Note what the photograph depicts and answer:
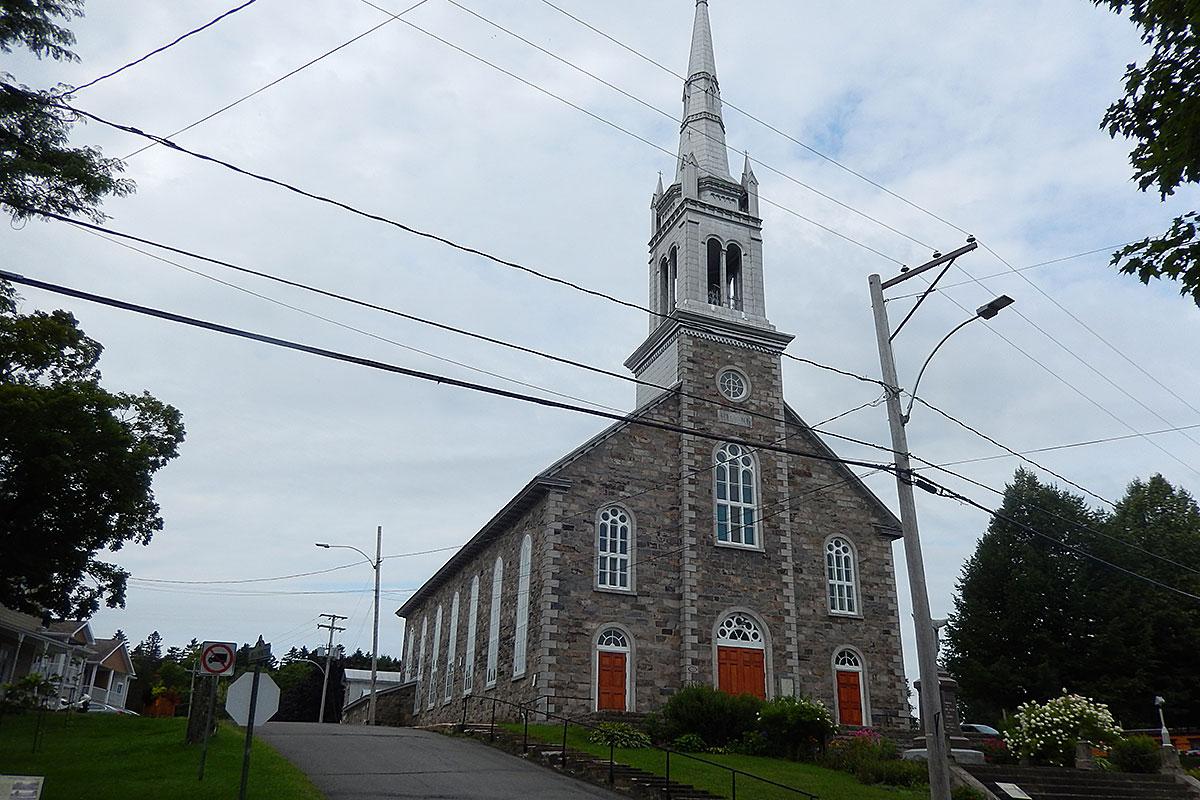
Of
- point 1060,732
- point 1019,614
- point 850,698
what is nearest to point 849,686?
point 850,698

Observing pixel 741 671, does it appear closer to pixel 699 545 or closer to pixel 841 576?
pixel 699 545

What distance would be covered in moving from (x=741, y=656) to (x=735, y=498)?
5.15m

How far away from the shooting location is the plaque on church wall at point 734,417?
32500 mm

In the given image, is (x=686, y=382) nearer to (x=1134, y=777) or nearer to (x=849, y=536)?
(x=849, y=536)

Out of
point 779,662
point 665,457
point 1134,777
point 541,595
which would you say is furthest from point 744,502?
point 1134,777

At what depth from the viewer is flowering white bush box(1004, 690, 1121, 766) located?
878 inches

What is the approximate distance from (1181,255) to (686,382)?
21.3m

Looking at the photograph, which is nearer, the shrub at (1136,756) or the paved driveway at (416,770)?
the paved driveway at (416,770)

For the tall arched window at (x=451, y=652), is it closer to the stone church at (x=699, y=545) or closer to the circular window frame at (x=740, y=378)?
the stone church at (x=699, y=545)

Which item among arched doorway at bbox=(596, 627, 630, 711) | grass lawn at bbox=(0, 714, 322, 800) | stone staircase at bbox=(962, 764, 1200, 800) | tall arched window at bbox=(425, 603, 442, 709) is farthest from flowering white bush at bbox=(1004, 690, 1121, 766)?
tall arched window at bbox=(425, 603, 442, 709)

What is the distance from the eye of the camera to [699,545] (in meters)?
30.4

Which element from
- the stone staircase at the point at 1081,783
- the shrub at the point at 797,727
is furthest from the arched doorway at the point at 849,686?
the stone staircase at the point at 1081,783

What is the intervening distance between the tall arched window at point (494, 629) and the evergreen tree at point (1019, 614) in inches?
799

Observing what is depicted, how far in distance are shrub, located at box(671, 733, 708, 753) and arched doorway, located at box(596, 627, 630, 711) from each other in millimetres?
3096
